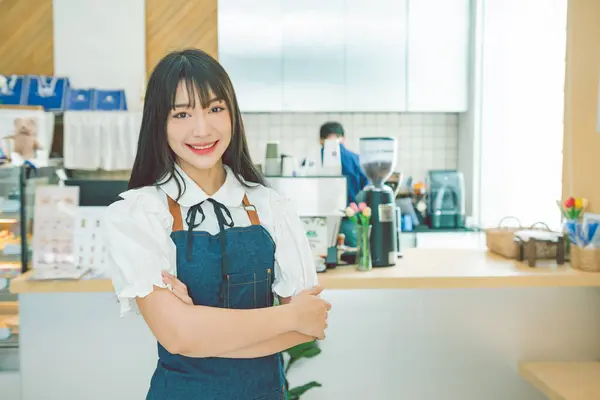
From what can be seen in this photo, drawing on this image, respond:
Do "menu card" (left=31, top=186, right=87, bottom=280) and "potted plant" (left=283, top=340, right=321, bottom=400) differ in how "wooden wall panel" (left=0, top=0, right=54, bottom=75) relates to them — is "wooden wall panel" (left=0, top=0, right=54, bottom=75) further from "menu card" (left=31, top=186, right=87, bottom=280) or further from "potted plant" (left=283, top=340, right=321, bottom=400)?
"potted plant" (left=283, top=340, right=321, bottom=400)

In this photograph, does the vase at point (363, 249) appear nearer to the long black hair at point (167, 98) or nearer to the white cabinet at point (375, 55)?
the long black hair at point (167, 98)

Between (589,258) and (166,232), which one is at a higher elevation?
(166,232)

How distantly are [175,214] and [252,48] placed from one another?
3889 mm

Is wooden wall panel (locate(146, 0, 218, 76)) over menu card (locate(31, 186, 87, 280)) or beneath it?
over

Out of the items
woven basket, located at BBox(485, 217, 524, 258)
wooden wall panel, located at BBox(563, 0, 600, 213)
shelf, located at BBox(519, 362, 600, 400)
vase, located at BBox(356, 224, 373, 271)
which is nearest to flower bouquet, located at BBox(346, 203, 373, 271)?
vase, located at BBox(356, 224, 373, 271)

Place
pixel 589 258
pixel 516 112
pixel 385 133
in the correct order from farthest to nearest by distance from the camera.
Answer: pixel 385 133
pixel 516 112
pixel 589 258

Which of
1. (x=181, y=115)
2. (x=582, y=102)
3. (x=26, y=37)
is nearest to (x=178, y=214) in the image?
(x=181, y=115)

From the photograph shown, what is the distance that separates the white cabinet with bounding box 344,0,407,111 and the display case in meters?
2.69

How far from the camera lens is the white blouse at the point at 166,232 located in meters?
1.36

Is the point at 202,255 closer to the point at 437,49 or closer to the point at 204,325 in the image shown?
the point at 204,325

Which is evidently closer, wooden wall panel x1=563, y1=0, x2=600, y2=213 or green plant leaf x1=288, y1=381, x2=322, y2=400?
green plant leaf x1=288, y1=381, x2=322, y2=400

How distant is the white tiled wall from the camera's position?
5.60 meters

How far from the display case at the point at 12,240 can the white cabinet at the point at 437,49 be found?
3024 millimetres

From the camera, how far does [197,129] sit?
1405mm
